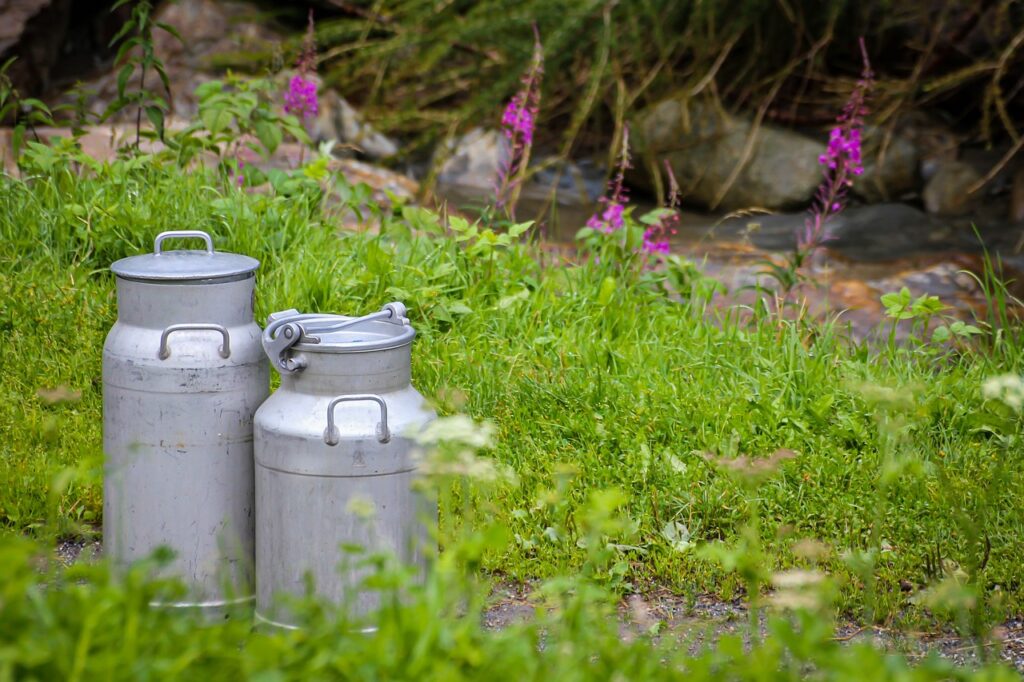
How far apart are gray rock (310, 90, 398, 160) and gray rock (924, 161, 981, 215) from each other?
364 centimetres

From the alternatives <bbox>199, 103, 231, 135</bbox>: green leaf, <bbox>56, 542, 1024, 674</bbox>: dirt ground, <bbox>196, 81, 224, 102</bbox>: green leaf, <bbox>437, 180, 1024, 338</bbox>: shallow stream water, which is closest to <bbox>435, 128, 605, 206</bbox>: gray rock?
<bbox>437, 180, 1024, 338</bbox>: shallow stream water

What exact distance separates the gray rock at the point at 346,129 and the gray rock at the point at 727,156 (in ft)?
6.23

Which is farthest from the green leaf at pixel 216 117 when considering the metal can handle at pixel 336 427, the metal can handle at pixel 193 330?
the metal can handle at pixel 336 427

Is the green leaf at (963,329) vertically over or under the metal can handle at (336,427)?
under

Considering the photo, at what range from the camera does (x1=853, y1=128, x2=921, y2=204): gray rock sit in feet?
27.0

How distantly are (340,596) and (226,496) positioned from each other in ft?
1.24

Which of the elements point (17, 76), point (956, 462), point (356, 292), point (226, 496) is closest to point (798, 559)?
point (956, 462)

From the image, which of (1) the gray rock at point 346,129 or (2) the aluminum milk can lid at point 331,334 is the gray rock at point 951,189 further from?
(2) the aluminum milk can lid at point 331,334

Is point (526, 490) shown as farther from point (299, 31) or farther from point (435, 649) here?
point (299, 31)

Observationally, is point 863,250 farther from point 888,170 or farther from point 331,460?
point 331,460

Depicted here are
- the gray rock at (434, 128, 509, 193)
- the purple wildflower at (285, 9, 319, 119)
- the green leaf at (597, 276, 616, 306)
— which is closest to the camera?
the green leaf at (597, 276, 616, 306)

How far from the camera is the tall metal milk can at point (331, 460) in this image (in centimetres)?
244

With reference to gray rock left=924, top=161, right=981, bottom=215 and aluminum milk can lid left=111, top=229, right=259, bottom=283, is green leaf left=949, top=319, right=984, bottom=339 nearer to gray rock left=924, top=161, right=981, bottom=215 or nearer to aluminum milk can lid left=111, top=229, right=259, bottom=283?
aluminum milk can lid left=111, top=229, right=259, bottom=283

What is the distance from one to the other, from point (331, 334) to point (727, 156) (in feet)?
20.4
